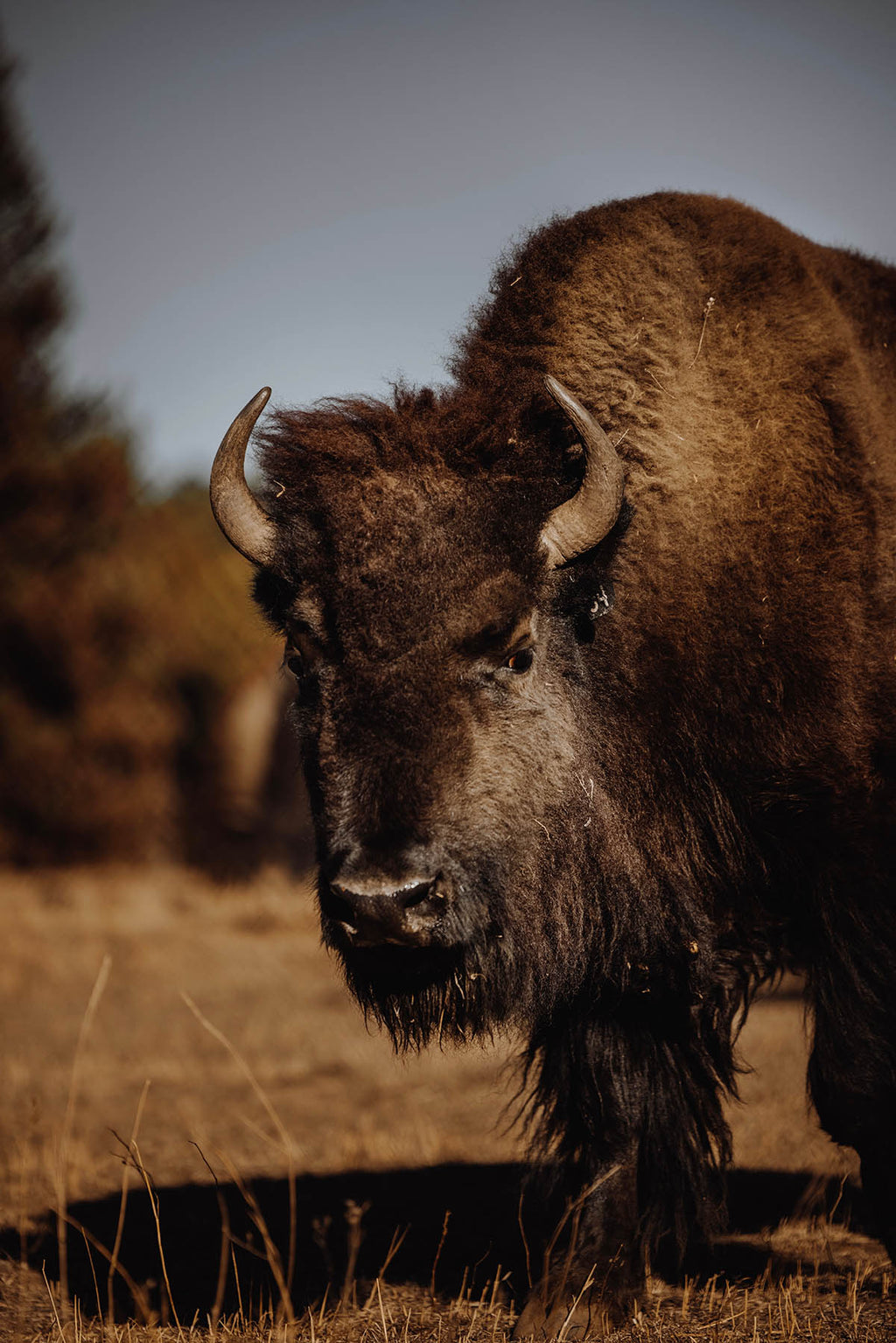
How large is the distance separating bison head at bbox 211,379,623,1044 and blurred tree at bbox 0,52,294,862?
15.3 meters

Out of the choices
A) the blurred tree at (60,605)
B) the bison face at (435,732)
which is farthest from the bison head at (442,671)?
the blurred tree at (60,605)

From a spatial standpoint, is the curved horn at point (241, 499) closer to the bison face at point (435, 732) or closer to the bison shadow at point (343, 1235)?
the bison face at point (435, 732)

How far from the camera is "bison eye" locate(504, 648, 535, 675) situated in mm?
3479

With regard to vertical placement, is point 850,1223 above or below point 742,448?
below

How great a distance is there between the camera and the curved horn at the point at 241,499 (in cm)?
369

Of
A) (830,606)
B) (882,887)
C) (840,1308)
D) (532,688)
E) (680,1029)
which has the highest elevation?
(830,606)

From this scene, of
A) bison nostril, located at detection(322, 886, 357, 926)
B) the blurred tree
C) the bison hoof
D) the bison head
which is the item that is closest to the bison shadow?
the bison hoof

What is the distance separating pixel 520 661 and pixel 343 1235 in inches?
99.0

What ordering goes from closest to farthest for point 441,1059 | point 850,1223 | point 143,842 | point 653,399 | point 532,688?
point 532,688 < point 653,399 < point 850,1223 < point 441,1059 < point 143,842

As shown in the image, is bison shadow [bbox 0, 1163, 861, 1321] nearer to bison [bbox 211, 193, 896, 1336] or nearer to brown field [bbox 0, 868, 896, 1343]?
brown field [bbox 0, 868, 896, 1343]

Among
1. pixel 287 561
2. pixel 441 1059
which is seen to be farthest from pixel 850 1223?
pixel 441 1059

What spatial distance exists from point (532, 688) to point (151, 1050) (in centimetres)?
696

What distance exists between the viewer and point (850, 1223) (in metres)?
4.67

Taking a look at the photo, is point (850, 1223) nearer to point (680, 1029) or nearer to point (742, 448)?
point (680, 1029)
